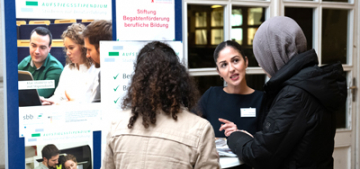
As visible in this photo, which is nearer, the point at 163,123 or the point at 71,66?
the point at 163,123

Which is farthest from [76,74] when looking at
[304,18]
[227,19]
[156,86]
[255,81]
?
[304,18]

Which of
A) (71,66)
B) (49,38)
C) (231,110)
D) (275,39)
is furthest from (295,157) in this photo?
(49,38)

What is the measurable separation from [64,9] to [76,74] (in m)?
0.43

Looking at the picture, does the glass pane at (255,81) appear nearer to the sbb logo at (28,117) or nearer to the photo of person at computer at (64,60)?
the photo of person at computer at (64,60)

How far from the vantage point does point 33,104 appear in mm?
2010

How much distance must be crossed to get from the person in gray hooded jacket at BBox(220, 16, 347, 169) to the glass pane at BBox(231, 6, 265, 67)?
4.19 ft

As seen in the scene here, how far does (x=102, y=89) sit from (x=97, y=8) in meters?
0.55

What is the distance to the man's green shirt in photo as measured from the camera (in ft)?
6.50

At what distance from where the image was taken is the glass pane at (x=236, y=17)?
111 inches

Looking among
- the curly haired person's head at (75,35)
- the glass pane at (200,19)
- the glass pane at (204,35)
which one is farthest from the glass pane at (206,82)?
the curly haired person's head at (75,35)

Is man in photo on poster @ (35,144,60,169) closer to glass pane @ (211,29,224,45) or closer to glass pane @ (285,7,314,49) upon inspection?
glass pane @ (211,29,224,45)

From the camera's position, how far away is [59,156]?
2.11 meters

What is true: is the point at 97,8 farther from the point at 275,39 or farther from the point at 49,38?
the point at 275,39

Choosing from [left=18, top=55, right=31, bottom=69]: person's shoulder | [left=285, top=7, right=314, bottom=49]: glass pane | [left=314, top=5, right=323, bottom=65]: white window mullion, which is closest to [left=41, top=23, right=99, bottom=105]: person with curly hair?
[left=18, top=55, right=31, bottom=69]: person's shoulder
